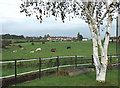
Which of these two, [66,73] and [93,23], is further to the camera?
[66,73]

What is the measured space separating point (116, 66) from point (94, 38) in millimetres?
7353

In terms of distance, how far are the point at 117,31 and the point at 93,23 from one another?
36.9ft

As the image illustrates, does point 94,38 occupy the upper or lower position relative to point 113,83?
upper

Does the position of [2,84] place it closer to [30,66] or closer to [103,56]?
[30,66]

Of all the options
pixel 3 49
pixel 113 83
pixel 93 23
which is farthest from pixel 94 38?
pixel 3 49

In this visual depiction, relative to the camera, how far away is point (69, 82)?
8.99 metres

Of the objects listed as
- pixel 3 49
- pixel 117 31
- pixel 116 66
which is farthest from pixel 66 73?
pixel 3 49

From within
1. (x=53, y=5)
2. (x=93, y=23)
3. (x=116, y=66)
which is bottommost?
(x=116, y=66)

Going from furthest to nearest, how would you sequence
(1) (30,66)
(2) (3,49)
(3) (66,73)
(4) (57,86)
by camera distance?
(2) (3,49), (1) (30,66), (3) (66,73), (4) (57,86)

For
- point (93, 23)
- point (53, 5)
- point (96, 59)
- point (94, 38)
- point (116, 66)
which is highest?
point (53, 5)

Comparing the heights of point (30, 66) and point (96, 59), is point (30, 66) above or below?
below

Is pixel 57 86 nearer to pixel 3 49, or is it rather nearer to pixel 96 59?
pixel 96 59

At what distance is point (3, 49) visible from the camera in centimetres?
2498

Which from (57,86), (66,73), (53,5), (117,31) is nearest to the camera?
(57,86)
